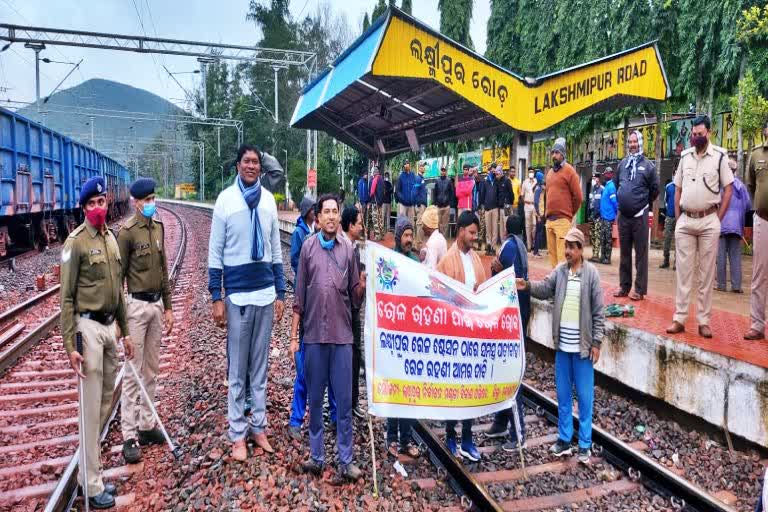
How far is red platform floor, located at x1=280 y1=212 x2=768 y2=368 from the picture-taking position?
5641mm

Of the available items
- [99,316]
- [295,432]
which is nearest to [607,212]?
[295,432]

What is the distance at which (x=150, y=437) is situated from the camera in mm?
5242

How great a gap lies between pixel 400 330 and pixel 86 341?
2.21 meters

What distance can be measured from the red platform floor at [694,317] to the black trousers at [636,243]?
12.8 inches

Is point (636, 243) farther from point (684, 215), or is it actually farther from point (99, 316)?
point (99, 316)

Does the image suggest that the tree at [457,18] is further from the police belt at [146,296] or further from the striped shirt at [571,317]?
the police belt at [146,296]

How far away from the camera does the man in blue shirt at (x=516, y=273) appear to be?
18.1 ft

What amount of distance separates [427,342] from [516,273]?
1.37 metres

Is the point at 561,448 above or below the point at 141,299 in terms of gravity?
below

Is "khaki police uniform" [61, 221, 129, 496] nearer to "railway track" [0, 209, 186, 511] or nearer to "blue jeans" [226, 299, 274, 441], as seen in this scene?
"railway track" [0, 209, 186, 511]

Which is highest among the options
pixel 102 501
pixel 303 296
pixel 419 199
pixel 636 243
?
pixel 419 199

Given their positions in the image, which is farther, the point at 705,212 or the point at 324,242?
the point at 705,212

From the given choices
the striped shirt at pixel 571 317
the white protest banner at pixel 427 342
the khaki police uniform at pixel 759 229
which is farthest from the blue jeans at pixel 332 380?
the khaki police uniform at pixel 759 229

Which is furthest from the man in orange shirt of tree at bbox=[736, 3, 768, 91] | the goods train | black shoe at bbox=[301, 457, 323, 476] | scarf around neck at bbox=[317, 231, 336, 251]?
the goods train
